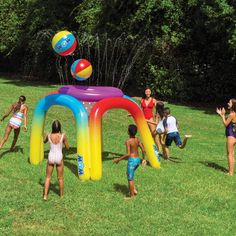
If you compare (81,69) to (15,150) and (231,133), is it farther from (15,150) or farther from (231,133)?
(231,133)

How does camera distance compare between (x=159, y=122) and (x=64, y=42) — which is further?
(x=159, y=122)

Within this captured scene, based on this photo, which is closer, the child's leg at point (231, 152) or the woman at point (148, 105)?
the child's leg at point (231, 152)

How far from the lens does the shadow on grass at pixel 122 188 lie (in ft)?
27.1

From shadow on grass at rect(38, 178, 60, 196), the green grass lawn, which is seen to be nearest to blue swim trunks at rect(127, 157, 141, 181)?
the green grass lawn

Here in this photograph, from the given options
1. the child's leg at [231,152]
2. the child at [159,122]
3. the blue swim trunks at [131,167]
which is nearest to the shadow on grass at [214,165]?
the child's leg at [231,152]

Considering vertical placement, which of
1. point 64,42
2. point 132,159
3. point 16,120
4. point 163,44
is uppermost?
point 163,44

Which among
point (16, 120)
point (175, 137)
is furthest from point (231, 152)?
point (16, 120)

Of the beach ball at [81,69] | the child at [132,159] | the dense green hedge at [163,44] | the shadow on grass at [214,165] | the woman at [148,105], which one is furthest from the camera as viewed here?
the dense green hedge at [163,44]

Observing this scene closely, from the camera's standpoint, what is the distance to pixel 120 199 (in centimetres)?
780

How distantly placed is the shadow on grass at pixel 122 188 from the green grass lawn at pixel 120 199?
2 centimetres

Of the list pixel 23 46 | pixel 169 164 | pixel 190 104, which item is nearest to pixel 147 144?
pixel 169 164

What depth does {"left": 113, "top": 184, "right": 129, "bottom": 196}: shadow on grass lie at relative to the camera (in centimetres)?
825

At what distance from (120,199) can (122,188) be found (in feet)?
2.33

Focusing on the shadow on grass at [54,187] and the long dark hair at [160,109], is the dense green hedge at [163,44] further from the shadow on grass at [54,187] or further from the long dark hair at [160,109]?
the shadow on grass at [54,187]
